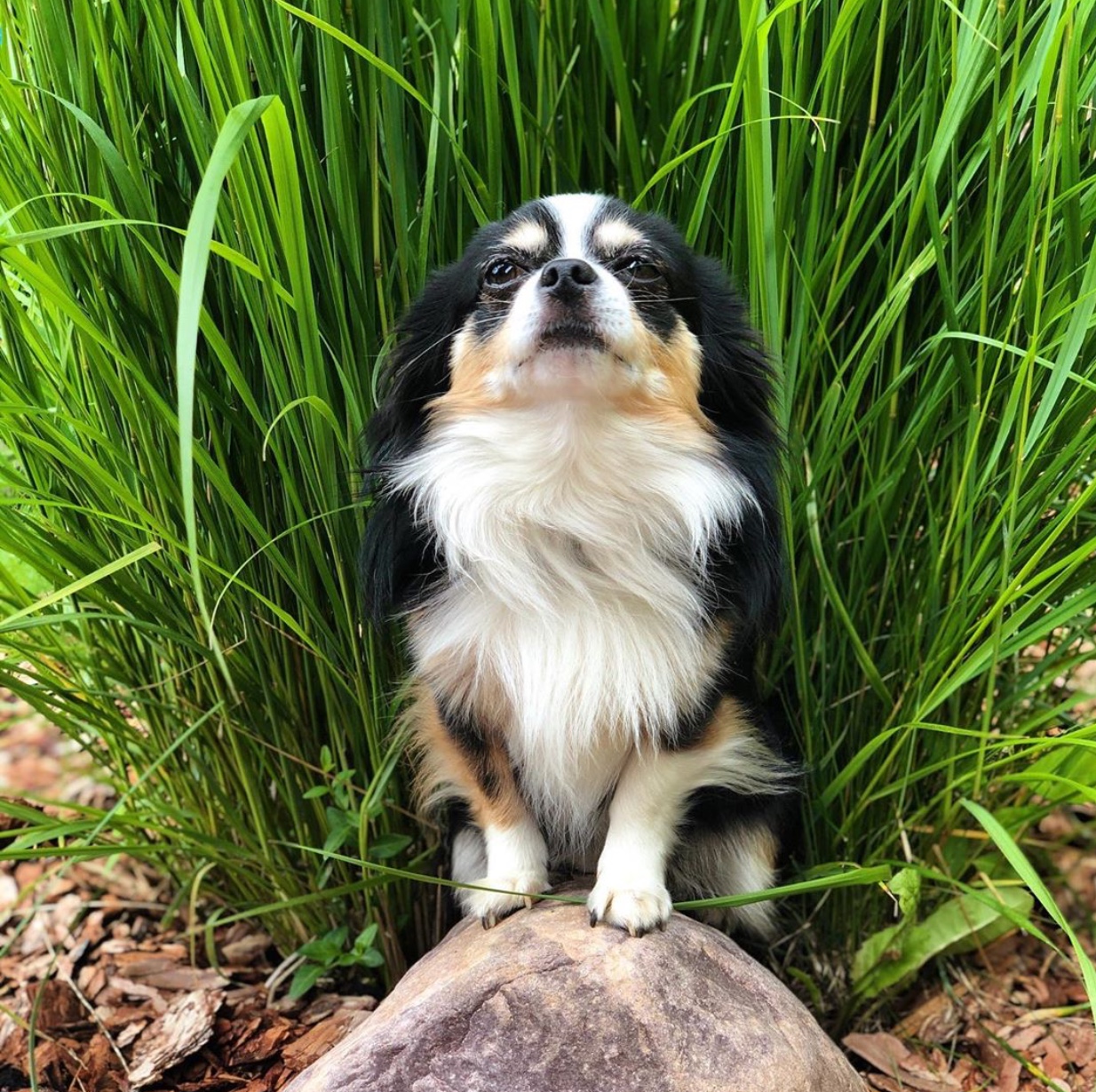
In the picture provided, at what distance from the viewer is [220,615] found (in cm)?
183

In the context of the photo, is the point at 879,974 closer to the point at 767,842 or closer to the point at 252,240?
the point at 767,842

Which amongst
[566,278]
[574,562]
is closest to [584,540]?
[574,562]

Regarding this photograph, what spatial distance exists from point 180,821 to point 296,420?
0.85 meters

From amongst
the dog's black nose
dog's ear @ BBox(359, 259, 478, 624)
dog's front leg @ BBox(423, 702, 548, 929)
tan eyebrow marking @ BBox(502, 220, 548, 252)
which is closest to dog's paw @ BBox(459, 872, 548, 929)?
dog's front leg @ BBox(423, 702, 548, 929)

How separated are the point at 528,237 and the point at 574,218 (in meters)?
0.08

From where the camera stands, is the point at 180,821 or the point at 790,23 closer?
the point at 790,23

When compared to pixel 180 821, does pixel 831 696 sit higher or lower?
higher

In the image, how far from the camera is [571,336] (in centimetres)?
148

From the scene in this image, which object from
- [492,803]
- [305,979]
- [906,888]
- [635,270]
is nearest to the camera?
[906,888]

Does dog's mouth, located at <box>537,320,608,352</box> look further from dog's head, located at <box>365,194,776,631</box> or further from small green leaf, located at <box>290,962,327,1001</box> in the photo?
small green leaf, located at <box>290,962,327,1001</box>

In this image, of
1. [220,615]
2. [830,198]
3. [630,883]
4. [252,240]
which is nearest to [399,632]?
[220,615]

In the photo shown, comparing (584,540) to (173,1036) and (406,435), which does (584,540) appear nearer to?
(406,435)

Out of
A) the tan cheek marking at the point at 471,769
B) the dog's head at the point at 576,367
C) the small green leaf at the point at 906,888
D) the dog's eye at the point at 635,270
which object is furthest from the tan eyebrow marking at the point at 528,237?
the small green leaf at the point at 906,888

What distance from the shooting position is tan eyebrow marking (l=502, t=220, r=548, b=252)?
5.48ft
